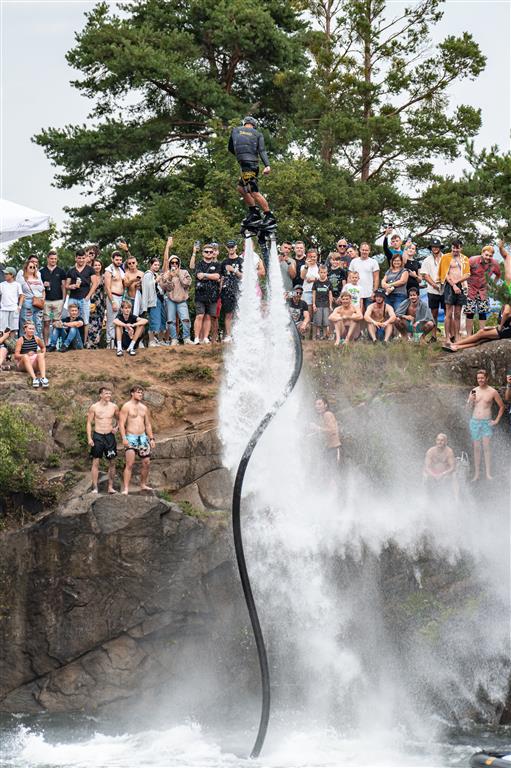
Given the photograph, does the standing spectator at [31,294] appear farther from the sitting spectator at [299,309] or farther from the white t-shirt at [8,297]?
the sitting spectator at [299,309]

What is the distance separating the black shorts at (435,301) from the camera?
33375 millimetres

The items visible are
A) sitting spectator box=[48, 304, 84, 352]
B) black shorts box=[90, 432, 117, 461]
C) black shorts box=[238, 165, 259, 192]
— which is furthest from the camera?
sitting spectator box=[48, 304, 84, 352]

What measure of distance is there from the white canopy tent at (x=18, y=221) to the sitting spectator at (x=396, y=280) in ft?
25.0

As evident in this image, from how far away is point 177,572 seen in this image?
30719 millimetres

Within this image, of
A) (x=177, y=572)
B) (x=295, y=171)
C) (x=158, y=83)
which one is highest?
(x=158, y=83)

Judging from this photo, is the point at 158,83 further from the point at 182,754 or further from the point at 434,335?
the point at 182,754

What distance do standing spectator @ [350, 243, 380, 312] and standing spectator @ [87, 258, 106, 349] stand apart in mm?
5656

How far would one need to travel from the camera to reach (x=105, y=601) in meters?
30.5

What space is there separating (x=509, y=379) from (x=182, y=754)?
10168 mm

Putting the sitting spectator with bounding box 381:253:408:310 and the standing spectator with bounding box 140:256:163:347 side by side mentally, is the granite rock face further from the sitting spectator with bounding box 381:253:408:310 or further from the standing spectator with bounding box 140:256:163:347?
the sitting spectator with bounding box 381:253:408:310

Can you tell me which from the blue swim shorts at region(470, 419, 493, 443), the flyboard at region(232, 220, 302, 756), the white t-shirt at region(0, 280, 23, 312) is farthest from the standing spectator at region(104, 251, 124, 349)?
the blue swim shorts at region(470, 419, 493, 443)

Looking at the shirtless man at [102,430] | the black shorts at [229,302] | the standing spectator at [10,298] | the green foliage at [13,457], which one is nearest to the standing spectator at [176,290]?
the black shorts at [229,302]

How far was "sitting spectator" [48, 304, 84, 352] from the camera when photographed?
112 feet

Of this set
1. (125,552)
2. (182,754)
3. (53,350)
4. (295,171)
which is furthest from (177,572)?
(295,171)
